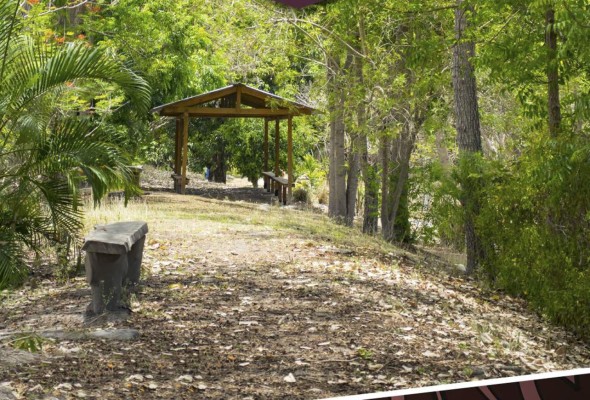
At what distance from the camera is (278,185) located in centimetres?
1719

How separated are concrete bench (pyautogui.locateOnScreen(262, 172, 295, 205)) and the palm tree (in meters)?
9.81

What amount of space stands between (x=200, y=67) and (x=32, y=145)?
10.7m

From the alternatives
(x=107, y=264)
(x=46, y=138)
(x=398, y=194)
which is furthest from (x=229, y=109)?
(x=107, y=264)

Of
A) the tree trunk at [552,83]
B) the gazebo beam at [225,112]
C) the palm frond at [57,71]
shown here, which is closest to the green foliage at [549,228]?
the tree trunk at [552,83]

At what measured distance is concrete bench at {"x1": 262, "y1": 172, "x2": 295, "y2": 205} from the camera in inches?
640

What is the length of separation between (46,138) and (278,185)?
11.5 metres

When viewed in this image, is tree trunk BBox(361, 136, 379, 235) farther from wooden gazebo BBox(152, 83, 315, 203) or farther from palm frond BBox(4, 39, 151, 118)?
palm frond BBox(4, 39, 151, 118)

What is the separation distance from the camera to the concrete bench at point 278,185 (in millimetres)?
16244

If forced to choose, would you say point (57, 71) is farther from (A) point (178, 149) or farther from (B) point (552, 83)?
(A) point (178, 149)

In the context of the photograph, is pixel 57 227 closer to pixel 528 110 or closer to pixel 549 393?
pixel 528 110

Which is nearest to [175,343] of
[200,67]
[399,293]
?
[399,293]

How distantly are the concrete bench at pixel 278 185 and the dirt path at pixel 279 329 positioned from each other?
24.4 feet

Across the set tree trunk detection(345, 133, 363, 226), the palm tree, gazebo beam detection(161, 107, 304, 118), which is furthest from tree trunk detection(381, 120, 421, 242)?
the palm tree

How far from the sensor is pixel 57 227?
20.8 ft
